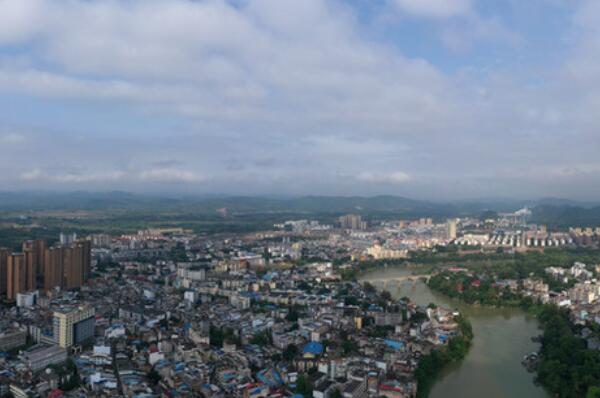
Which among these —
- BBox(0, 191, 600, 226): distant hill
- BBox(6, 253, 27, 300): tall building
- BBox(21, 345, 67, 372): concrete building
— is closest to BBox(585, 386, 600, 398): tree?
BBox(21, 345, 67, 372): concrete building

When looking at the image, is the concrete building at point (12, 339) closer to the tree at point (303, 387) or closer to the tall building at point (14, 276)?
the tall building at point (14, 276)

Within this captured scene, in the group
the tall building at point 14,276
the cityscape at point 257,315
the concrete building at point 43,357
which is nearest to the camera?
the cityscape at point 257,315

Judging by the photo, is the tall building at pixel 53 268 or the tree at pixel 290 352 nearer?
the tree at pixel 290 352

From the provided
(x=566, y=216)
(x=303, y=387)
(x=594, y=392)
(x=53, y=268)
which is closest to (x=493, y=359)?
(x=594, y=392)

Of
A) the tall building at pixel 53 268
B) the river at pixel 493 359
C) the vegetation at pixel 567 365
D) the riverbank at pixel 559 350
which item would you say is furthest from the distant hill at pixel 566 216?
the tall building at pixel 53 268

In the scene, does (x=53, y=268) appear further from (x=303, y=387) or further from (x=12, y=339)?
(x=303, y=387)

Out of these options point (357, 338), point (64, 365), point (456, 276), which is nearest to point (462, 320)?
point (357, 338)

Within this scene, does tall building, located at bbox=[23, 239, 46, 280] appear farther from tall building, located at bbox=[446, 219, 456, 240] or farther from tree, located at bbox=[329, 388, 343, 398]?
tall building, located at bbox=[446, 219, 456, 240]
